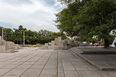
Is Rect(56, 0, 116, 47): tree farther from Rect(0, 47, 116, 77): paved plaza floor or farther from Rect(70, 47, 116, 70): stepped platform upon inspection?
Rect(0, 47, 116, 77): paved plaza floor

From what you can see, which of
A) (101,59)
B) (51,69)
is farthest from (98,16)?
(51,69)

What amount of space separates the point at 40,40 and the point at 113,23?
4245 cm

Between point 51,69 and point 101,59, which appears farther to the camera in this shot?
point 101,59

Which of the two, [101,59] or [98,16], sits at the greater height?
[98,16]

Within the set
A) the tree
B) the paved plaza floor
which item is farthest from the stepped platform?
the tree

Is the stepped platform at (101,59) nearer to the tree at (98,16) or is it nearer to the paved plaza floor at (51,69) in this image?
the paved plaza floor at (51,69)

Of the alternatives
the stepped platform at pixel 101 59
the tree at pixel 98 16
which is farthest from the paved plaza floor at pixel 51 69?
the tree at pixel 98 16

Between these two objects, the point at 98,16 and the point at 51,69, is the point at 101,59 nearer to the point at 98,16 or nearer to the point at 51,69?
the point at 98,16

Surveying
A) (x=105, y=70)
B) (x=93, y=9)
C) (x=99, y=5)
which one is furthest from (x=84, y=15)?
(x=105, y=70)

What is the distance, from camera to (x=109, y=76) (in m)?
4.55

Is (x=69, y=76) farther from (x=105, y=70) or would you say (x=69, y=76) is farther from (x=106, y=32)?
(x=106, y=32)

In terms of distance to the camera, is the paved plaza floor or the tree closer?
the paved plaza floor

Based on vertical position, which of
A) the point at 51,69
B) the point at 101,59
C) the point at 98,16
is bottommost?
the point at 51,69

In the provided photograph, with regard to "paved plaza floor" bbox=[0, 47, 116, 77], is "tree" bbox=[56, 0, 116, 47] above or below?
above
